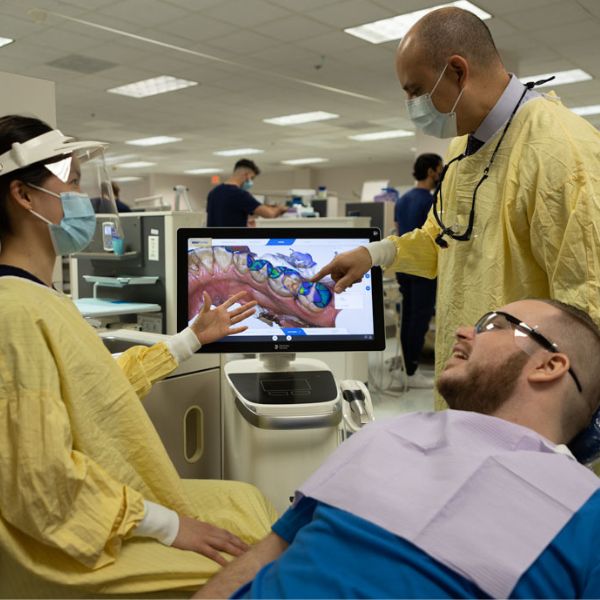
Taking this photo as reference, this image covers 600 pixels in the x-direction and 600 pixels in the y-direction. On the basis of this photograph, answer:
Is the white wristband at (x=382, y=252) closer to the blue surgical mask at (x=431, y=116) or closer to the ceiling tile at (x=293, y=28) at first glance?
the blue surgical mask at (x=431, y=116)

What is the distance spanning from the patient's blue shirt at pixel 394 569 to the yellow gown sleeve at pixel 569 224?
0.51 metres

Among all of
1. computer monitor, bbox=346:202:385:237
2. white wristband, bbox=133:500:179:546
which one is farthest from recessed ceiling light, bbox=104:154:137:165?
white wristband, bbox=133:500:179:546

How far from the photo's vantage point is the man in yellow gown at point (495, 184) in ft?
3.98

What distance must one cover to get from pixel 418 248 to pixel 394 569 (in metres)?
1.08

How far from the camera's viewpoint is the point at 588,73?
6.72 m

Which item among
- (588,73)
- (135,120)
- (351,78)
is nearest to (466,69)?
(351,78)

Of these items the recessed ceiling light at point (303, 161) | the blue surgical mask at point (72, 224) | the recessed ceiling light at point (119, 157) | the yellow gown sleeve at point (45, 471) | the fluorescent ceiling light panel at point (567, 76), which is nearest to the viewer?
the yellow gown sleeve at point (45, 471)

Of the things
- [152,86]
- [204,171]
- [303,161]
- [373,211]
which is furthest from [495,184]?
[204,171]

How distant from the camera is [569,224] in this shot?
1.19 m

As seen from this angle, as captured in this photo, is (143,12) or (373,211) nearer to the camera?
(143,12)

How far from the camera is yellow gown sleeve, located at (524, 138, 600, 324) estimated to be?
118 cm

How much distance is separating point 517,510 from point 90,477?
668mm

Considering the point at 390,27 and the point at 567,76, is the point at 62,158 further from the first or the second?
the point at 567,76

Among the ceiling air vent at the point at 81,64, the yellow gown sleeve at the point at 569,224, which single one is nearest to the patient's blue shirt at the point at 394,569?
the yellow gown sleeve at the point at 569,224
